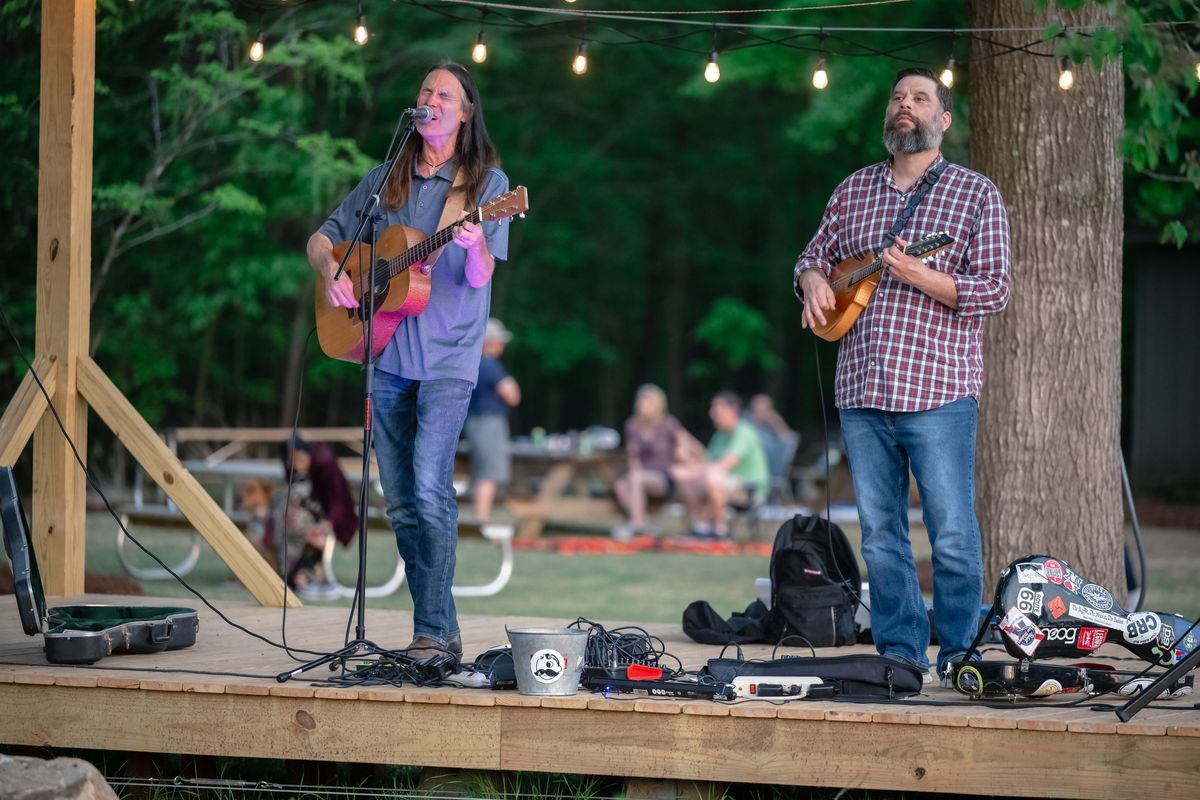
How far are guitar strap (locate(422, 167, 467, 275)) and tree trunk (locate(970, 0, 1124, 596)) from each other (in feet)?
8.44

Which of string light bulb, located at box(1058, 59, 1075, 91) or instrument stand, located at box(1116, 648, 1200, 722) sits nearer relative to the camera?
instrument stand, located at box(1116, 648, 1200, 722)

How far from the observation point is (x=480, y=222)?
4.57 metres

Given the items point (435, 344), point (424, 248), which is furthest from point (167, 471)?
point (424, 248)

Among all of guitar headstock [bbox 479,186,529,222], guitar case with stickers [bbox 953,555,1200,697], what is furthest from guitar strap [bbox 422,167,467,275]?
guitar case with stickers [bbox 953,555,1200,697]

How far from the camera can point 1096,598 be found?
181 inches

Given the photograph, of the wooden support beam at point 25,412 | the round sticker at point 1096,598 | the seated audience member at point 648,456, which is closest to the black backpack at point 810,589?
the round sticker at point 1096,598

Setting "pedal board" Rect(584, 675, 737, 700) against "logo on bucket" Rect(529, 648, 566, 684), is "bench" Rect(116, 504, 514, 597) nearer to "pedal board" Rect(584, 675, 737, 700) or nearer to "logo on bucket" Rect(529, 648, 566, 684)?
"pedal board" Rect(584, 675, 737, 700)

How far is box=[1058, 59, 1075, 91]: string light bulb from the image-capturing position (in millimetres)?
5703

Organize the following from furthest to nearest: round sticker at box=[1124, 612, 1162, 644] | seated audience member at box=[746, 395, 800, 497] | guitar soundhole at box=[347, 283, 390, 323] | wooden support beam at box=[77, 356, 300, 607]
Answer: seated audience member at box=[746, 395, 800, 497]
wooden support beam at box=[77, 356, 300, 607]
guitar soundhole at box=[347, 283, 390, 323]
round sticker at box=[1124, 612, 1162, 644]

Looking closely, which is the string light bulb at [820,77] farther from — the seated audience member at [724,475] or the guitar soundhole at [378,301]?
the seated audience member at [724,475]

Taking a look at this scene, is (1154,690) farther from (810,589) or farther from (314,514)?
(314,514)

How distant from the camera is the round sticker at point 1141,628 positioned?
15.3 ft

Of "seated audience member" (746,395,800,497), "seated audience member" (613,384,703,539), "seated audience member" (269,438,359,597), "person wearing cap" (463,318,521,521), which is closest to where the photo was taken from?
"seated audience member" (269,438,359,597)

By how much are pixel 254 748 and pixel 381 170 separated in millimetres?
1847
